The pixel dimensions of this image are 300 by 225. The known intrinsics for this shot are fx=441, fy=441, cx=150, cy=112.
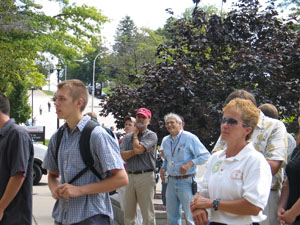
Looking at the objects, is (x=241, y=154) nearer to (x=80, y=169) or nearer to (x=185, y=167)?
(x=80, y=169)

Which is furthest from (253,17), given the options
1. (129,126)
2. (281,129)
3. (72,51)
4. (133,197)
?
(72,51)

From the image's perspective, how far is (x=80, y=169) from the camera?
3.24 m

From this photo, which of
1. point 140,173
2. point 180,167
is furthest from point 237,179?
point 140,173

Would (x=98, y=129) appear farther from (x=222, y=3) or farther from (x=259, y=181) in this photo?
(x=222, y=3)

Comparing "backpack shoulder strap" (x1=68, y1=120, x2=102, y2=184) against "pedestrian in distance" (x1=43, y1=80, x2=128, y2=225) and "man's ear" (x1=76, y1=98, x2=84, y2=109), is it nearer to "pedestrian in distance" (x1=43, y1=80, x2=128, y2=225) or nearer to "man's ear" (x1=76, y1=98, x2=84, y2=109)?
"pedestrian in distance" (x1=43, y1=80, x2=128, y2=225)

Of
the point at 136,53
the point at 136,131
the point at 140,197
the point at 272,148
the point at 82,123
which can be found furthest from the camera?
the point at 136,53

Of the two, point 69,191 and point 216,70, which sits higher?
point 216,70

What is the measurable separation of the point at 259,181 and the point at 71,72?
390 ft

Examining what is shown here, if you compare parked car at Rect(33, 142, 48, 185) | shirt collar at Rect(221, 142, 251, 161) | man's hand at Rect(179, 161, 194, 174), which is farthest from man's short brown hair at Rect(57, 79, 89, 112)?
parked car at Rect(33, 142, 48, 185)

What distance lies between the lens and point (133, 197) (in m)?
6.86

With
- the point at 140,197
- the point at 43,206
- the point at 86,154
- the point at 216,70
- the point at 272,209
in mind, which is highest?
the point at 216,70

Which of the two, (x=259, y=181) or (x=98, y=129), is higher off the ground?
(x=98, y=129)

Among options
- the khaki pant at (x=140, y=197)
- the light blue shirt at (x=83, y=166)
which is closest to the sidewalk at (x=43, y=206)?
the khaki pant at (x=140, y=197)

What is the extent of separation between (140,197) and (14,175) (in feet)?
10.8
